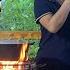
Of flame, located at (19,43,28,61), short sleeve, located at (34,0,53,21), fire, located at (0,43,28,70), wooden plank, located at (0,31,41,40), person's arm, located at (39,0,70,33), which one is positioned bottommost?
fire, located at (0,43,28,70)

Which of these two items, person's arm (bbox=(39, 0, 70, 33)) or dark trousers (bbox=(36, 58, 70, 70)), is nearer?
person's arm (bbox=(39, 0, 70, 33))

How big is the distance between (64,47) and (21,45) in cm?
32

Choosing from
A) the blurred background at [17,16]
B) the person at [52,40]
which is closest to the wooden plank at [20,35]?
the blurred background at [17,16]

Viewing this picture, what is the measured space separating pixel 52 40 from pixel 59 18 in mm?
145

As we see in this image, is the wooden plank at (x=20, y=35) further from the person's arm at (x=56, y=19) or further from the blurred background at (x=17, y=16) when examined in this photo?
the person's arm at (x=56, y=19)

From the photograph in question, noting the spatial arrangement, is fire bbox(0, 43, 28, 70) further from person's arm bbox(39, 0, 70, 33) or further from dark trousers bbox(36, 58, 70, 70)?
person's arm bbox(39, 0, 70, 33)

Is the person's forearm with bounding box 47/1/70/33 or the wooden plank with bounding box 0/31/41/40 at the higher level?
the person's forearm with bounding box 47/1/70/33

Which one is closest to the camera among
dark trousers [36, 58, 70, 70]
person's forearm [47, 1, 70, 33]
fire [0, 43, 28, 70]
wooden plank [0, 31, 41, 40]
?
person's forearm [47, 1, 70, 33]

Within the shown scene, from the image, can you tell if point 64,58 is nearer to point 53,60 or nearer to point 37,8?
point 53,60

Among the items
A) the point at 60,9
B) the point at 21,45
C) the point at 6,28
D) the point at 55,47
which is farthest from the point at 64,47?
the point at 6,28

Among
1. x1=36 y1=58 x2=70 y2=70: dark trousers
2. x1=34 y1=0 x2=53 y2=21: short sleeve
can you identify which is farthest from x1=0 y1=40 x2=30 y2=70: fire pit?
x1=34 y1=0 x2=53 y2=21: short sleeve

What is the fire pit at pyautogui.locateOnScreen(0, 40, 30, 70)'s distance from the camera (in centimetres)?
157

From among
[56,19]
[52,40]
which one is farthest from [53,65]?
[56,19]

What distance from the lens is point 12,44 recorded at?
1.60 meters
